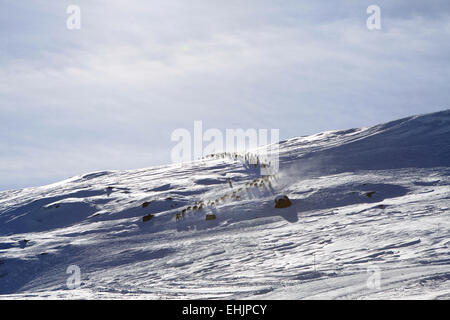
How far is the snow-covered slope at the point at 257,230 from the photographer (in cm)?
1427

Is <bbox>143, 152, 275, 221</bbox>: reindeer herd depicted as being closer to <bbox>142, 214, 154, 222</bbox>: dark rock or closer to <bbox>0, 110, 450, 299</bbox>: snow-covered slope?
<bbox>0, 110, 450, 299</bbox>: snow-covered slope

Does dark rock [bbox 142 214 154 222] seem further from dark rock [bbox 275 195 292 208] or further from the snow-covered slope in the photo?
dark rock [bbox 275 195 292 208]

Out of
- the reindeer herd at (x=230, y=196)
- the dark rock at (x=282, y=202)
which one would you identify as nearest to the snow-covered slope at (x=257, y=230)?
the reindeer herd at (x=230, y=196)

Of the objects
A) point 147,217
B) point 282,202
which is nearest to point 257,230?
point 282,202

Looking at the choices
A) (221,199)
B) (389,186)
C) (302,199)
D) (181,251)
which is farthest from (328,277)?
(221,199)

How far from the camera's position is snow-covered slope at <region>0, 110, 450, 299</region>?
1427 cm

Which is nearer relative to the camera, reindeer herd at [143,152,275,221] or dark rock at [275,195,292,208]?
dark rock at [275,195,292,208]

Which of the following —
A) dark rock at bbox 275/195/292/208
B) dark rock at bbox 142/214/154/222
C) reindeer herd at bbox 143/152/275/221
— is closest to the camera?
dark rock at bbox 275/195/292/208

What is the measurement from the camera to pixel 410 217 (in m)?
19.9

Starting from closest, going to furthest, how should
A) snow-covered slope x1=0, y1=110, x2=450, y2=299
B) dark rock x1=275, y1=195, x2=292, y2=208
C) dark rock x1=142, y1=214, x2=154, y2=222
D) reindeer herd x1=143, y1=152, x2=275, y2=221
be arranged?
1. snow-covered slope x1=0, y1=110, x2=450, y2=299
2. dark rock x1=275, y1=195, x2=292, y2=208
3. dark rock x1=142, y1=214, x2=154, y2=222
4. reindeer herd x1=143, y1=152, x2=275, y2=221

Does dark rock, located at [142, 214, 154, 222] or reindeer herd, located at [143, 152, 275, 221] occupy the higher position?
reindeer herd, located at [143, 152, 275, 221]

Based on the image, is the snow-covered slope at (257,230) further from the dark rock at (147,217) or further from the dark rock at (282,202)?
the dark rock at (282,202)

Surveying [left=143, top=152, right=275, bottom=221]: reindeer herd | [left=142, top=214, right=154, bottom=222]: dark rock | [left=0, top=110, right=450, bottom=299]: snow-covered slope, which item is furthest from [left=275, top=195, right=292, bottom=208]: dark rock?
[left=142, top=214, right=154, bottom=222]: dark rock

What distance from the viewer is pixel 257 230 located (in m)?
22.3
